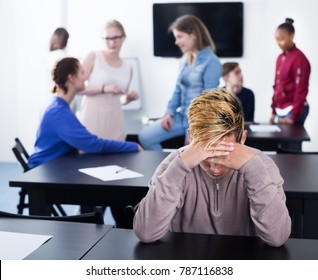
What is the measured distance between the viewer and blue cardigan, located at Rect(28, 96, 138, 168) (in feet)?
10.1

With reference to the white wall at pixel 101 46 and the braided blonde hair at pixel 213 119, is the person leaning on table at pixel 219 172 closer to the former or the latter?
the braided blonde hair at pixel 213 119

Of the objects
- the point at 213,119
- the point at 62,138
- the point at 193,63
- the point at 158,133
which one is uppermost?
the point at 193,63

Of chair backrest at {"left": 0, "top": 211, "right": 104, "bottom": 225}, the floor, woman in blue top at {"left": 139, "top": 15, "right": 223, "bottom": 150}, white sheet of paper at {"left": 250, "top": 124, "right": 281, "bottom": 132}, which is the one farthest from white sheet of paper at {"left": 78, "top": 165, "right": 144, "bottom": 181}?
white sheet of paper at {"left": 250, "top": 124, "right": 281, "bottom": 132}

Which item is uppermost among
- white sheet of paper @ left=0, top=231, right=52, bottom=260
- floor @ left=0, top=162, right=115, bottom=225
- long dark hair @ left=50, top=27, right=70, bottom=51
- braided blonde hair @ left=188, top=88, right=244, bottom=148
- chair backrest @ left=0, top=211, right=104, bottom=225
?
long dark hair @ left=50, top=27, right=70, bottom=51

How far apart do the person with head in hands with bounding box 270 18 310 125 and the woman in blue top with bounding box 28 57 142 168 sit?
80.8 inches

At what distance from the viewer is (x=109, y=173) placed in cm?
260

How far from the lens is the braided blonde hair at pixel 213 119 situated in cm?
160

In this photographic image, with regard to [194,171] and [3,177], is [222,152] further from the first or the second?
[3,177]

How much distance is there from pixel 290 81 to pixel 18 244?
3.79 meters

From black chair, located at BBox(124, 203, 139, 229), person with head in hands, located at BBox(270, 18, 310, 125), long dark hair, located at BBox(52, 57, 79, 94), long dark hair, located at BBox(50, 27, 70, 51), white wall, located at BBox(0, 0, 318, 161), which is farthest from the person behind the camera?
white wall, located at BBox(0, 0, 318, 161)

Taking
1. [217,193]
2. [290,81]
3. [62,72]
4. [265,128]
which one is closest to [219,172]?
[217,193]

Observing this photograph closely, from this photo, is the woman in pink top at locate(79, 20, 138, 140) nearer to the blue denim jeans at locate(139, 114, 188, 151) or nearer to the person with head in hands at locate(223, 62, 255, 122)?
the blue denim jeans at locate(139, 114, 188, 151)

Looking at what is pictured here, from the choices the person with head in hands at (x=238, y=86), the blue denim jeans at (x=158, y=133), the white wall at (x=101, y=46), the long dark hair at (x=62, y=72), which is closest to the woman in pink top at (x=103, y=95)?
the blue denim jeans at (x=158, y=133)

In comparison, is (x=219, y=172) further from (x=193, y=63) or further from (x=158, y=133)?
(x=158, y=133)
